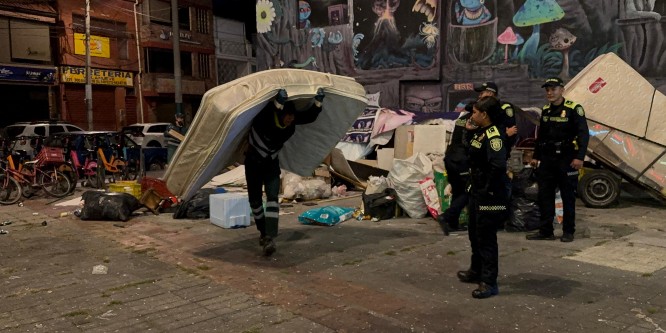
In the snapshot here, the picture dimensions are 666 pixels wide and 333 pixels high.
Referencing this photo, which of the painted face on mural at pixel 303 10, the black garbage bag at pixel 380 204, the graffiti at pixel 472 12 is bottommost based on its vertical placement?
the black garbage bag at pixel 380 204

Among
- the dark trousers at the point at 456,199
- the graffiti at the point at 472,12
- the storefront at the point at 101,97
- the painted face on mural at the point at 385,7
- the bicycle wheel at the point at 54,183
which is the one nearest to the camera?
the dark trousers at the point at 456,199

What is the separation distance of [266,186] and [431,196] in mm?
2788

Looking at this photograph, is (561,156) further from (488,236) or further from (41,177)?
(41,177)

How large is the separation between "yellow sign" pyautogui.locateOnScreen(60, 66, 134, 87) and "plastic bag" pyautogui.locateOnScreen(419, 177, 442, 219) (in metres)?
25.9

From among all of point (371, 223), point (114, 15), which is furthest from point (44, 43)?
point (371, 223)

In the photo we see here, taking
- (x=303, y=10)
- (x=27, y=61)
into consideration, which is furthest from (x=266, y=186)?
(x=27, y=61)

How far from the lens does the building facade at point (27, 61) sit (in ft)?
84.8

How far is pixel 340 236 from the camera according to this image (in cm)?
679

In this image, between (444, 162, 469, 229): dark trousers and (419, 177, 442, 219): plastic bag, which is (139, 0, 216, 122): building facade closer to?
(419, 177, 442, 219): plastic bag

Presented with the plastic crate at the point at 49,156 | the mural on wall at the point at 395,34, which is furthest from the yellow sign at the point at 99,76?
the plastic crate at the point at 49,156

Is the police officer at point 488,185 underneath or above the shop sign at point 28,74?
underneath

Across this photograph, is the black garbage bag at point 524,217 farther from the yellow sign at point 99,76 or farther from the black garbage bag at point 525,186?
the yellow sign at point 99,76

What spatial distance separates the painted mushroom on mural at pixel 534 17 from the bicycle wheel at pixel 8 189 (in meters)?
12.8

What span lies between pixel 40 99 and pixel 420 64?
20.7 metres
